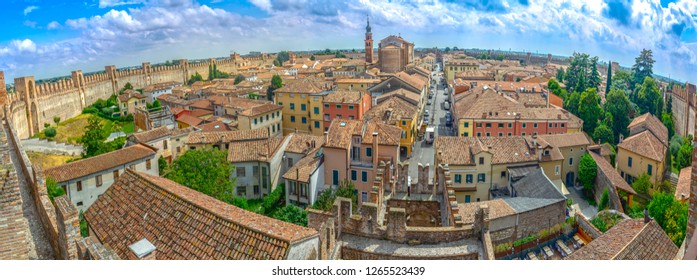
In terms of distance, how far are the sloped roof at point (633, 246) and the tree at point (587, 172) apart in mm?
7957

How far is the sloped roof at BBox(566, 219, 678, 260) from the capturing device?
6.79 m

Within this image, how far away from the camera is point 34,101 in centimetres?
2512

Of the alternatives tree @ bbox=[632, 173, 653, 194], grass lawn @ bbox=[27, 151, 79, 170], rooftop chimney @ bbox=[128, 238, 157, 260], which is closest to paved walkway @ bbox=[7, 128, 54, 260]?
rooftop chimney @ bbox=[128, 238, 157, 260]

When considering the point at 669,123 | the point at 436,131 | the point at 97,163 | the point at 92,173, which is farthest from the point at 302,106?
the point at 669,123

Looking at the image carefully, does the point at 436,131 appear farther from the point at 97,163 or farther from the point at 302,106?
the point at 97,163

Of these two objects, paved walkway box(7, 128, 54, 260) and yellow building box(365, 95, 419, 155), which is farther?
yellow building box(365, 95, 419, 155)

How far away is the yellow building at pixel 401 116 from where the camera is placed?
19.4 meters

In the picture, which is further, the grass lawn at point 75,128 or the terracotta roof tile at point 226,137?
the grass lawn at point 75,128

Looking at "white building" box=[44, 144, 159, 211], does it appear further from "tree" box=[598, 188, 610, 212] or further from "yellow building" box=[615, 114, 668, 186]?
"yellow building" box=[615, 114, 668, 186]

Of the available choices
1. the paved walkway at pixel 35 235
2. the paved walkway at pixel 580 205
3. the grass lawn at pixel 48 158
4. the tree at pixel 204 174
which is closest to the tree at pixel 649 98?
the paved walkway at pixel 580 205

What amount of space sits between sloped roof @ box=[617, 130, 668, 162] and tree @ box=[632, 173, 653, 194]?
66cm

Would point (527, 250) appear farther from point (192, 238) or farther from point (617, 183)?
point (192, 238)

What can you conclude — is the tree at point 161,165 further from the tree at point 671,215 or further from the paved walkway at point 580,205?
the tree at point 671,215
